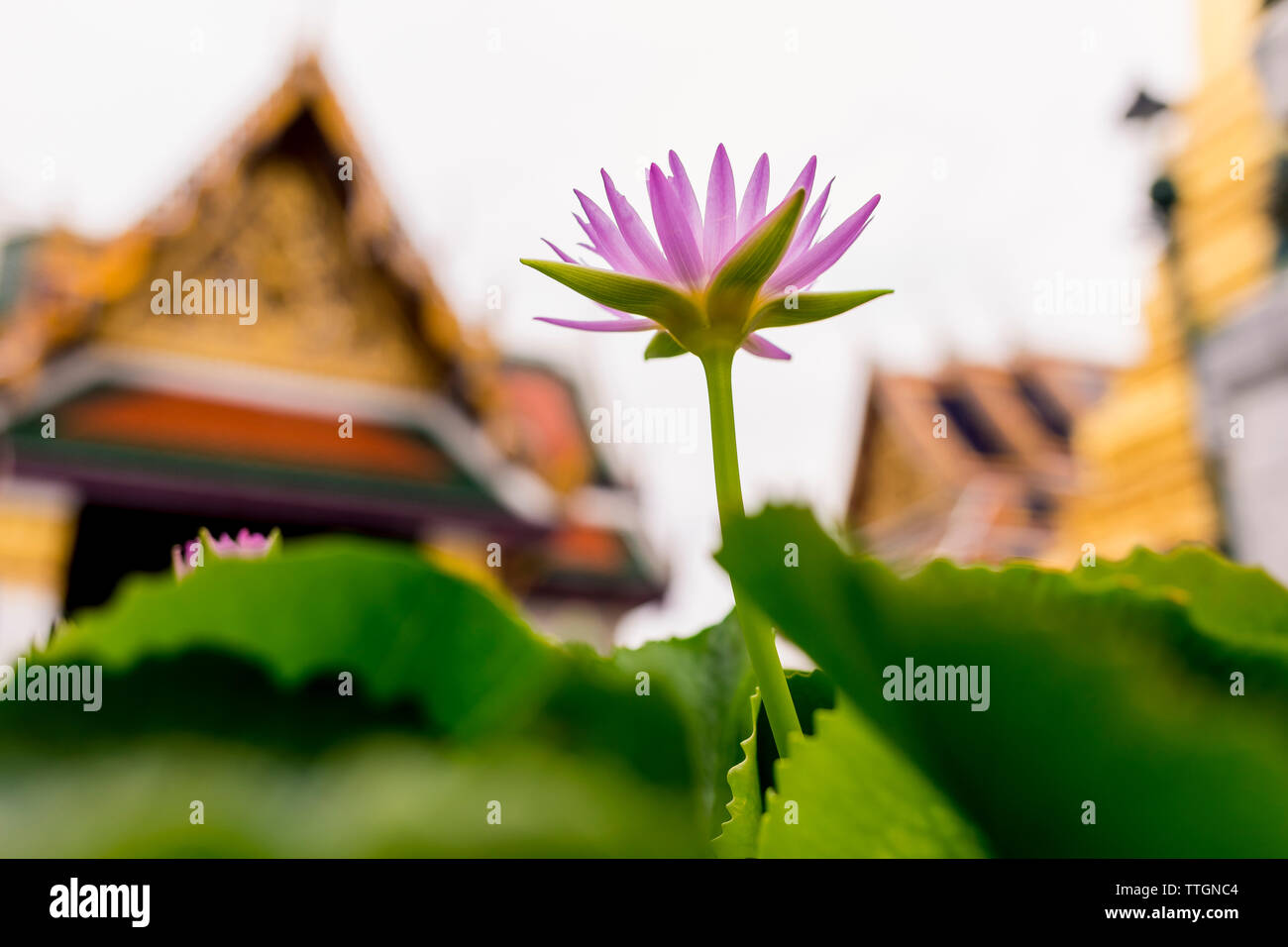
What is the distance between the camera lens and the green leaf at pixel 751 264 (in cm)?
25

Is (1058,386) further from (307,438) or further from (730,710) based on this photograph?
(730,710)

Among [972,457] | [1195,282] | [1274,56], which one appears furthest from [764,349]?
[972,457]

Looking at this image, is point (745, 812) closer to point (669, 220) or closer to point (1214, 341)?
point (669, 220)

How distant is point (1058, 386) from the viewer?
9.08 metres

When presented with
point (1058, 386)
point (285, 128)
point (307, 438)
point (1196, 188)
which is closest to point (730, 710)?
point (307, 438)

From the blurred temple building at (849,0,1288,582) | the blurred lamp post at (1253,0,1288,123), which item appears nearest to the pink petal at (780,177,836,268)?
the blurred temple building at (849,0,1288,582)

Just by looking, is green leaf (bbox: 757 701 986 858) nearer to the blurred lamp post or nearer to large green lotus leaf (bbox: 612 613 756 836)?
large green lotus leaf (bbox: 612 613 756 836)

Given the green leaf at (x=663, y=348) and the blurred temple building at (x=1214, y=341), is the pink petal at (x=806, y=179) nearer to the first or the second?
the green leaf at (x=663, y=348)

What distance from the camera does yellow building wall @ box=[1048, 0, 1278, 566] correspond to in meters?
4.13

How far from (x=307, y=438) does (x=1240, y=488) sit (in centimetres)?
364

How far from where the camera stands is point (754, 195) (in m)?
0.27

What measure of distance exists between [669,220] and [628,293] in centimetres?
2

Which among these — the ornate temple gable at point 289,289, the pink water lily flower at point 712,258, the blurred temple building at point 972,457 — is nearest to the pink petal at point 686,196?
the pink water lily flower at point 712,258

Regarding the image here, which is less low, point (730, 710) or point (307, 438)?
point (307, 438)
